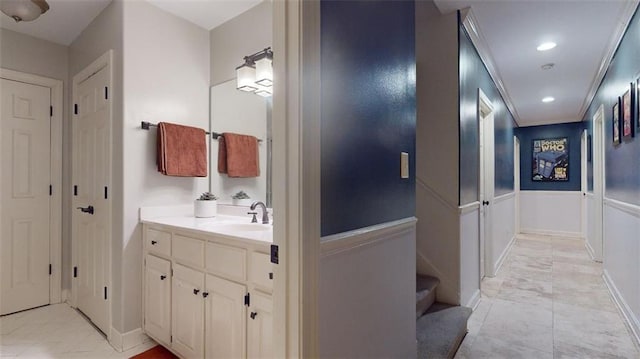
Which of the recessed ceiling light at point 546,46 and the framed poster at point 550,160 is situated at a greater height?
the recessed ceiling light at point 546,46

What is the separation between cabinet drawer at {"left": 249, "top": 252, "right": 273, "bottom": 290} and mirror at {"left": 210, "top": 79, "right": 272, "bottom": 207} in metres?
0.94

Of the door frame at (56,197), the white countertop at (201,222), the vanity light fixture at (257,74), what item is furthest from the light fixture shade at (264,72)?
the door frame at (56,197)

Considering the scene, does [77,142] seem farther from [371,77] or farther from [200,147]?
[371,77]

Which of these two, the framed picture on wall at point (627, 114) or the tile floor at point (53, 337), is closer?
the tile floor at point (53, 337)

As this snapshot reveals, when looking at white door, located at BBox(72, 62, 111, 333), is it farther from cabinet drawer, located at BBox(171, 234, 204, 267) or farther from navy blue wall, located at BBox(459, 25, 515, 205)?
navy blue wall, located at BBox(459, 25, 515, 205)

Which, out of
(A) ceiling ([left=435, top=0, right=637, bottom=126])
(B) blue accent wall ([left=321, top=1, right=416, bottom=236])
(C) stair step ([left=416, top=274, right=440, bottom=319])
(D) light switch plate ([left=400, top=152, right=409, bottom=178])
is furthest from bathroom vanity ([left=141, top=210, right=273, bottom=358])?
(A) ceiling ([left=435, top=0, right=637, bottom=126])

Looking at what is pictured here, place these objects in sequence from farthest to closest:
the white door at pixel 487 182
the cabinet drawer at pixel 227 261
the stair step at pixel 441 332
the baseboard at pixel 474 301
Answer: the white door at pixel 487 182, the baseboard at pixel 474 301, the stair step at pixel 441 332, the cabinet drawer at pixel 227 261

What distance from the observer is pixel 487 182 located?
3756 millimetres

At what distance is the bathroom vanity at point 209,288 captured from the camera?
1440mm

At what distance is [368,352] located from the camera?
1.28m

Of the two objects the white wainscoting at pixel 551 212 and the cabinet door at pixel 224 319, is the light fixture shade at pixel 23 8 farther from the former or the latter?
the white wainscoting at pixel 551 212

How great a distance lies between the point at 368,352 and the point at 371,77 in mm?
1130

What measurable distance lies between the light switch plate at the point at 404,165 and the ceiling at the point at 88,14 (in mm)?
1660

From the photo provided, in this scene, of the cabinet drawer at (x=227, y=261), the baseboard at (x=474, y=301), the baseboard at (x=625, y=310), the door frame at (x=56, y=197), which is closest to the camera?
the cabinet drawer at (x=227, y=261)
